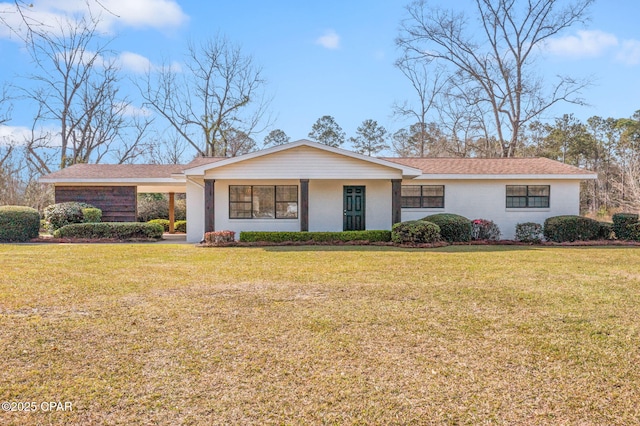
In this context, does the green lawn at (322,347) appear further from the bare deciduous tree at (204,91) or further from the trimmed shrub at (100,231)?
the bare deciduous tree at (204,91)

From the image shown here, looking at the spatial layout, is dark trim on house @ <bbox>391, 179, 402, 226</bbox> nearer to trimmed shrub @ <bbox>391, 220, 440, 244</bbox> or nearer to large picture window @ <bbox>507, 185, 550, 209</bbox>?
trimmed shrub @ <bbox>391, 220, 440, 244</bbox>

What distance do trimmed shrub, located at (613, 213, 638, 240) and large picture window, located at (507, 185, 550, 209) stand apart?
2.57 m

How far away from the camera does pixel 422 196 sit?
16641mm

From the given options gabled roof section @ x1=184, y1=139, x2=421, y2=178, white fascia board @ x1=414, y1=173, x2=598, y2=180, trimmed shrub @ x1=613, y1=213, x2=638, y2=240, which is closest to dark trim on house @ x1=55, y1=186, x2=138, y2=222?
gabled roof section @ x1=184, y1=139, x2=421, y2=178

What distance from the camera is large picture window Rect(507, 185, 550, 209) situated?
53.9 feet

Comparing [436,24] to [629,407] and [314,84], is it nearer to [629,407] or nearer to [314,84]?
[314,84]

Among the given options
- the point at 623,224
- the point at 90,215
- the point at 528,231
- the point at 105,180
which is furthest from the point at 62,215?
the point at 623,224

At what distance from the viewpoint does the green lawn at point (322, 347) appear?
2930 millimetres

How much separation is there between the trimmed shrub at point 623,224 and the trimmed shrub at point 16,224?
73.2ft

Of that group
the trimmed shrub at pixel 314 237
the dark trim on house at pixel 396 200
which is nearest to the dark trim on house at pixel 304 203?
the trimmed shrub at pixel 314 237

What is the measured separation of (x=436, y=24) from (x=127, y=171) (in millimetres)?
22288

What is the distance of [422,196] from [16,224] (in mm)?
15921

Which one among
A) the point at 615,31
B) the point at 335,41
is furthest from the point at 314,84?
the point at 615,31

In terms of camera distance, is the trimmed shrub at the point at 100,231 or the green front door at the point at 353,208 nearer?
the trimmed shrub at the point at 100,231
